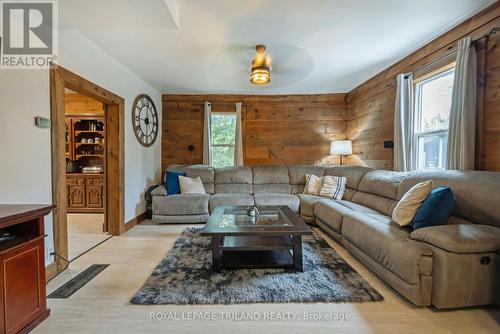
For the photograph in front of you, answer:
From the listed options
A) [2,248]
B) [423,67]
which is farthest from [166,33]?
[423,67]

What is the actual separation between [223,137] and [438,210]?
396cm

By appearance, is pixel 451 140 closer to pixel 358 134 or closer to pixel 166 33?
pixel 358 134

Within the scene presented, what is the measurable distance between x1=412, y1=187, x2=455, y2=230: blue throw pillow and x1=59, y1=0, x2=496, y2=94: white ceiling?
165 cm

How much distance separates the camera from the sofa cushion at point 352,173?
3871mm

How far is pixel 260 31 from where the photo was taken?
2.54 m

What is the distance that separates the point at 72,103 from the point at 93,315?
15.6 ft

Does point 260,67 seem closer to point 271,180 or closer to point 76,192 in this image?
point 271,180

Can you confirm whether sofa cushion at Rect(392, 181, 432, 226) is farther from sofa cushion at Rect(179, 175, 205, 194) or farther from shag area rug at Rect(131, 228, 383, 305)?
sofa cushion at Rect(179, 175, 205, 194)

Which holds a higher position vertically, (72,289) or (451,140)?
(451,140)

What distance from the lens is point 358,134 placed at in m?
4.62

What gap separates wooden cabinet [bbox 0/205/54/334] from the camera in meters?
1.40

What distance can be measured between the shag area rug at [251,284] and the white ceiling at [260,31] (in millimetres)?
2276

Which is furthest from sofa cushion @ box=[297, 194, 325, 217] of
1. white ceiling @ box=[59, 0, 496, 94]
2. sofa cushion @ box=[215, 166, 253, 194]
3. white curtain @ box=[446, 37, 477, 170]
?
white ceiling @ box=[59, 0, 496, 94]

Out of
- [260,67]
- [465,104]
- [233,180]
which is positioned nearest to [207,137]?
[233,180]
